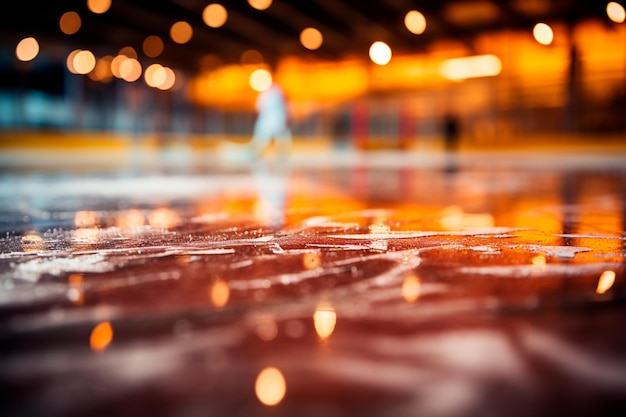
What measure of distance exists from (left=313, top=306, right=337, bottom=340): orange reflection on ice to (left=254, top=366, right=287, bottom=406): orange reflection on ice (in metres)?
0.16

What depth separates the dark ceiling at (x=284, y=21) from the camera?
14.2 metres

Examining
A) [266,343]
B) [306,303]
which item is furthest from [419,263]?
[266,343]

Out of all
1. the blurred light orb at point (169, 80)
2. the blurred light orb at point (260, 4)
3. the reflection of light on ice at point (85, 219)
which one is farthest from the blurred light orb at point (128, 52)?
the reflection of light on ice at point (85, 219)

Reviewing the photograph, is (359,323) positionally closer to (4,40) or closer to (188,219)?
(188,219)

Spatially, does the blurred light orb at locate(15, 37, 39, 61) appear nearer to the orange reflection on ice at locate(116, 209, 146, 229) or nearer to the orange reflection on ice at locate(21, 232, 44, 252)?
the orange reflection on ice at locate(116, 209, 146, 229)

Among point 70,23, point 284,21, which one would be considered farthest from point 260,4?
point 70,23

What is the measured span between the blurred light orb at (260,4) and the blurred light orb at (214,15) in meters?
0.88

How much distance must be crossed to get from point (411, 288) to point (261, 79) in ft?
71.9

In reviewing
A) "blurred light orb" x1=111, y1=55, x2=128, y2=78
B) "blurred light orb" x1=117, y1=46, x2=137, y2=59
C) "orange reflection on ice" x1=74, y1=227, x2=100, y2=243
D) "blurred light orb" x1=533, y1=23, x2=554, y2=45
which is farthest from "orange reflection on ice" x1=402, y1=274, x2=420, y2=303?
"blurred light orb" x1=111, y1=55, x2=128, y2=78

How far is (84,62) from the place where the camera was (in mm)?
18750

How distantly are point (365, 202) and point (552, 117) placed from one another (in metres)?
16.5

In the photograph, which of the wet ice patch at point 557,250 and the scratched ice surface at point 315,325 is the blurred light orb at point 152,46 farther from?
the wet ice patch at point 557,250

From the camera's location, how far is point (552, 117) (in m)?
18.1

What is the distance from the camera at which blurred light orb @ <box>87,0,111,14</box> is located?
1347 cm
